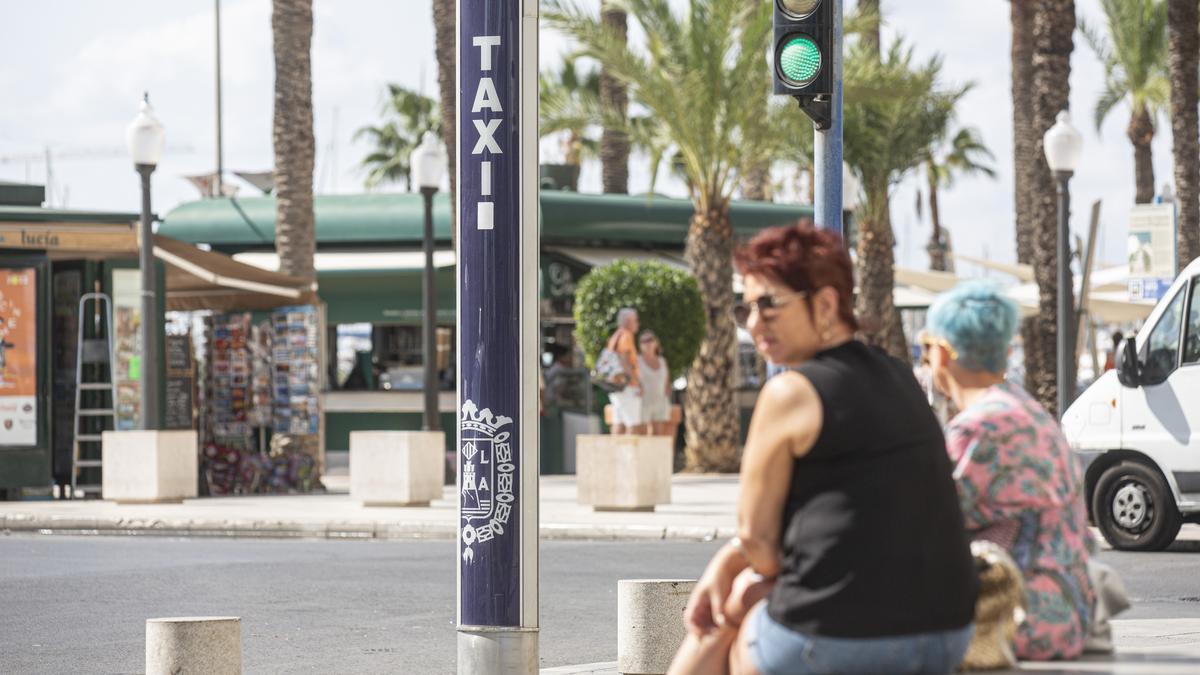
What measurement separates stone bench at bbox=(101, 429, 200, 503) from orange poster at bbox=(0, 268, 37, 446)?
1515 mm

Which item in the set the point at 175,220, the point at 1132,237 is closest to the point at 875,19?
the point at 1132,237

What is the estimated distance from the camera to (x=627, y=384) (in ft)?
66.8

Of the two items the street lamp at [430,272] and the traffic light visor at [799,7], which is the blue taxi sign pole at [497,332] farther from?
the street lamp at [430,272]

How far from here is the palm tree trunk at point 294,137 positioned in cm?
2544

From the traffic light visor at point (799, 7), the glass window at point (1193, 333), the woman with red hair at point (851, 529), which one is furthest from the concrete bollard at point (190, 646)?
the glass window at point (1193, 333)

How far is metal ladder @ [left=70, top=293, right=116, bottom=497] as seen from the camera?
20594 mm

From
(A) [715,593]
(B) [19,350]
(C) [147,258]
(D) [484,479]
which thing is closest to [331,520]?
(C) [147,258]

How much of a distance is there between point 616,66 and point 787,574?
70.1 ft

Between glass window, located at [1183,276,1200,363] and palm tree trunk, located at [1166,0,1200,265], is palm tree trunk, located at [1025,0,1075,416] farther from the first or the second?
glass window, located at [1183,276,1200,363]

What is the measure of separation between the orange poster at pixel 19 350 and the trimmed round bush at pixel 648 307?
7.14 meters

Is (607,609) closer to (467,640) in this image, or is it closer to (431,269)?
(467,640)

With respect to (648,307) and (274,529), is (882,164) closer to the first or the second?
(648,307)

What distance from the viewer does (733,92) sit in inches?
984

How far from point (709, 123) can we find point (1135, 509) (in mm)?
11681
